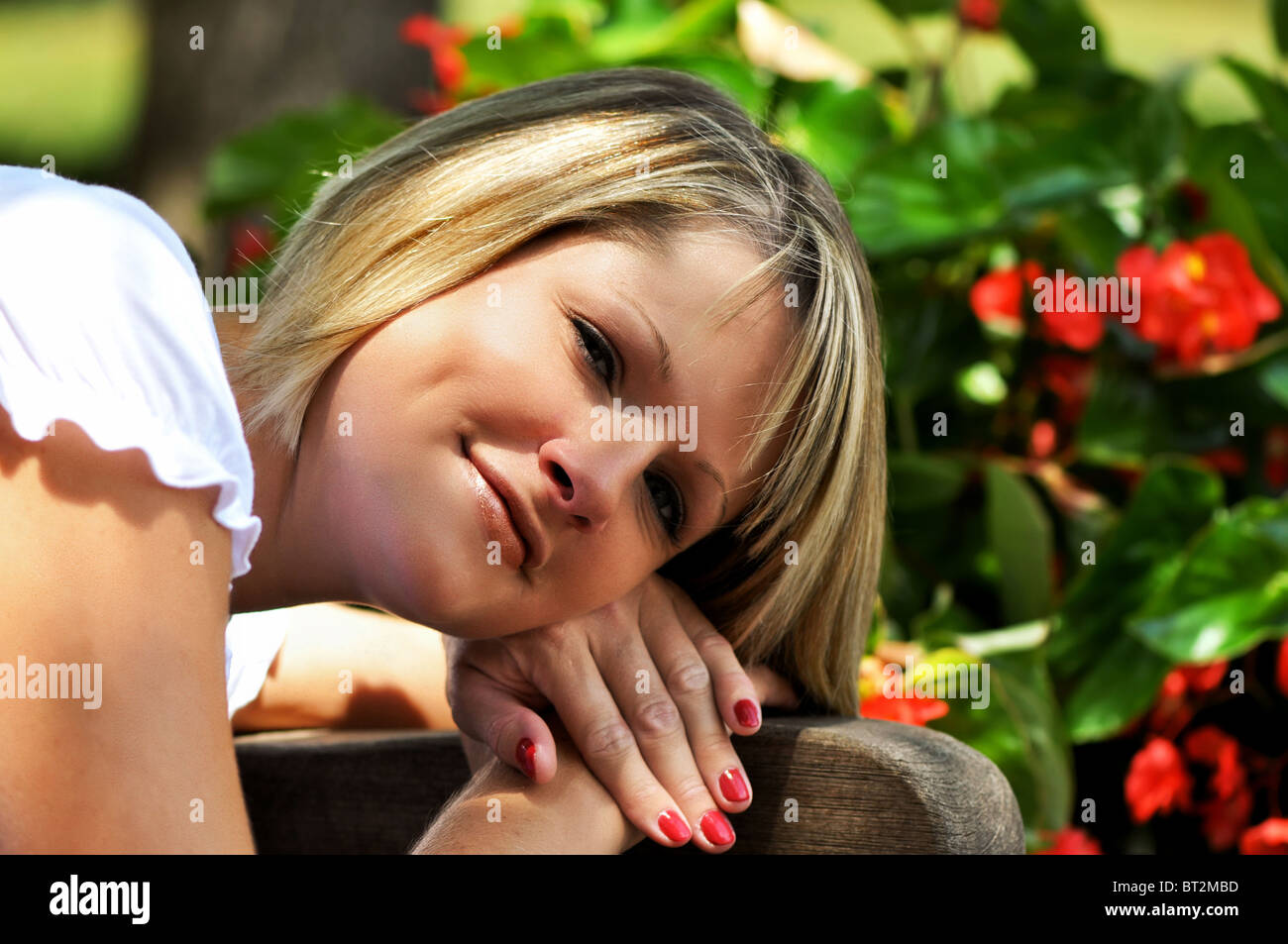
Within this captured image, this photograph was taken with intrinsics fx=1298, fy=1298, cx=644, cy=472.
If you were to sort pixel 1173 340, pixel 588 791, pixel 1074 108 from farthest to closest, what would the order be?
pixel 1074 108, pixel 1173 340, pixel 588 791

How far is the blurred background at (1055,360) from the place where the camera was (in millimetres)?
1521

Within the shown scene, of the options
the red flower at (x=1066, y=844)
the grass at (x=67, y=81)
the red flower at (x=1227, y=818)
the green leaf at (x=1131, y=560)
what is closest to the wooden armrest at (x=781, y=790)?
the red flower at (x=1066, y=844)

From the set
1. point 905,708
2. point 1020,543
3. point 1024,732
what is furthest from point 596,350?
point 1020,543

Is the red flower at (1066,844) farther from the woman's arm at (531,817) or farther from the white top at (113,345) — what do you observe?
the white top at (113,345)

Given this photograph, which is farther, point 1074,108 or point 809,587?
point 1074,108

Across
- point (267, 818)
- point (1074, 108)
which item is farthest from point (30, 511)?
point (1074, 108)

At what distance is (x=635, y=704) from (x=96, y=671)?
0.41 m

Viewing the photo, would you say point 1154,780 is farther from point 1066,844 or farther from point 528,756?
point 528,756

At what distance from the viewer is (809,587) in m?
1.22

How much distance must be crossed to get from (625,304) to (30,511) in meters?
0.47

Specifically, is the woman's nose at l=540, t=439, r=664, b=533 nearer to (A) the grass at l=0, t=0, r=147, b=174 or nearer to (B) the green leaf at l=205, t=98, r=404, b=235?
(B) the green leaf at l=205, t=98, r=404, b=235

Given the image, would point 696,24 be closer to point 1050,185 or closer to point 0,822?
point 1050,185

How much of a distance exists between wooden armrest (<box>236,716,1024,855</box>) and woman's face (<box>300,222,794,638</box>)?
138 millimetres

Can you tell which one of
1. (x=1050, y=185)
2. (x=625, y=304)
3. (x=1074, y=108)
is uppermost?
(x=1074, y=108)
